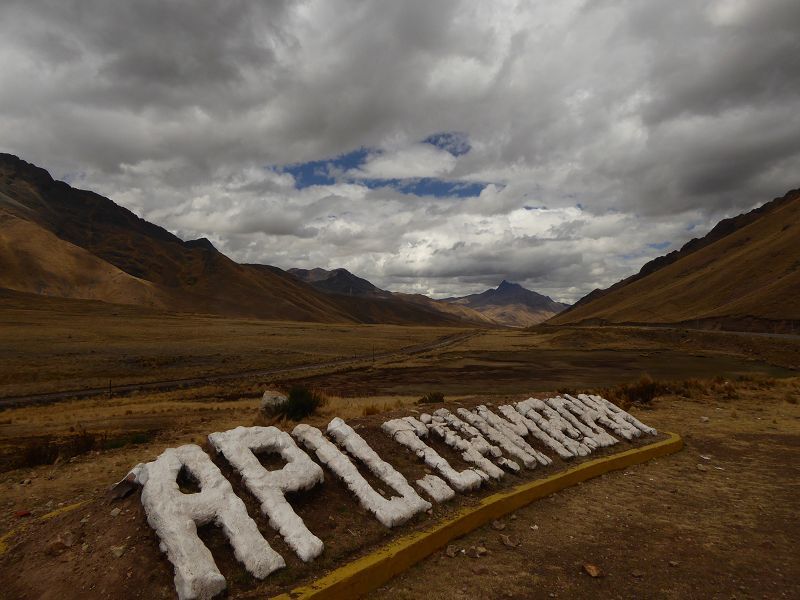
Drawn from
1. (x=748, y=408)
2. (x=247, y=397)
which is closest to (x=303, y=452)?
(x=748, y=408)

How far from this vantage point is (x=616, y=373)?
40250mm

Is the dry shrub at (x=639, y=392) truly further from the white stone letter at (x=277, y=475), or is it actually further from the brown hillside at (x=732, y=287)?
the brown hillside at (x=732, y=287)

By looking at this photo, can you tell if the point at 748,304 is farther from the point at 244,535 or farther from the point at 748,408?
the point at 244,535

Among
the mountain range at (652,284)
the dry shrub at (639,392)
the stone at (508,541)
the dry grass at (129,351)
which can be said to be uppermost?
the mountain range at (652,284)

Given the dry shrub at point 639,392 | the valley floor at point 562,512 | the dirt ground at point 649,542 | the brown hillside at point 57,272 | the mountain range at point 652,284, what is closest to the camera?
the valley floor at point 562,512

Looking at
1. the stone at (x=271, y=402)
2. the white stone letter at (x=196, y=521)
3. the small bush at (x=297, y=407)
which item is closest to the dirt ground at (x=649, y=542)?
the white stone letter at (x=196, y=521)

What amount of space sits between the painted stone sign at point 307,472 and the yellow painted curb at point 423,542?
416mm

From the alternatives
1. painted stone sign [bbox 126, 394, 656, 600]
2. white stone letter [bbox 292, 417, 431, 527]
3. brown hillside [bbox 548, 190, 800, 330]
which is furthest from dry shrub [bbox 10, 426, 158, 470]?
brown hillside [bbox 548, 190, 800, 330]

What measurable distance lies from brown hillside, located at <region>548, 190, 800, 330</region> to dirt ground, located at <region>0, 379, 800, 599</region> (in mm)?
79936

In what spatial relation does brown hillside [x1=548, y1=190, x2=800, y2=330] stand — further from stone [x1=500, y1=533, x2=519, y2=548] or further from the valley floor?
stone [x1=500, y1=533, x2=519, y2=548]

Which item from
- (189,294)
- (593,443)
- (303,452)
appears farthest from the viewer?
(189,294)

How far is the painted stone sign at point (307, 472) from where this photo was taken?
5.28m

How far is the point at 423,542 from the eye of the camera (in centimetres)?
613

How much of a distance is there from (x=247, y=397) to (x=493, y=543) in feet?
80.7
